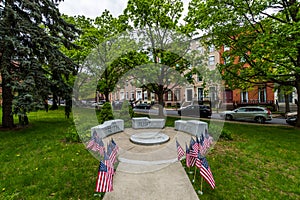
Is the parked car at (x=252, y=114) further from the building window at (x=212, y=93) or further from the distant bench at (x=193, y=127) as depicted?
the distant bench at (x=193, y=127)

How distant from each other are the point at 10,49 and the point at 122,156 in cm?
749

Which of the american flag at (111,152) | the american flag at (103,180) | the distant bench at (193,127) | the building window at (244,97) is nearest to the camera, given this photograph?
the american flag at (103,180)

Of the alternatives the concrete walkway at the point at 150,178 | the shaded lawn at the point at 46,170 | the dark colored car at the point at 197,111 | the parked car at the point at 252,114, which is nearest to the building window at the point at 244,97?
the dark colored car at the point at 197,111

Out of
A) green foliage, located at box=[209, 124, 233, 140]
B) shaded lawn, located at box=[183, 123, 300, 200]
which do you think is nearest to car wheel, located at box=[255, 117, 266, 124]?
shaded lawn, located at box=[183, 123, 300, 200]

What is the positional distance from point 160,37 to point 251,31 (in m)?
5.91

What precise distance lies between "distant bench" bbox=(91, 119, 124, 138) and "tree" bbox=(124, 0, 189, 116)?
15.3ft

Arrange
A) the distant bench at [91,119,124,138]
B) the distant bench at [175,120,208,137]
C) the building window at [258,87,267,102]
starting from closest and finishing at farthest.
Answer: the distant bench at [91,119,124,138], the distant bench at [175,120,208,137], the building window at [258,87,267,102]

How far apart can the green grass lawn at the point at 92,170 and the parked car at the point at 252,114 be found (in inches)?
282

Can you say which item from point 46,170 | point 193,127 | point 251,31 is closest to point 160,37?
point 251,31

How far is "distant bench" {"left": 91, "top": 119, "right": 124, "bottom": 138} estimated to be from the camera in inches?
267

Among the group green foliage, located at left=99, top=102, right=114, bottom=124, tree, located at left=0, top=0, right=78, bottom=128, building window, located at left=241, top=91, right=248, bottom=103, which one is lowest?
green foliage, located at left=99, top=102, right=114, bottom=124

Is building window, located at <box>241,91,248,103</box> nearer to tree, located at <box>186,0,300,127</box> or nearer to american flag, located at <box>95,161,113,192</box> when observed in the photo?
tree, located at <box>186,0,300,127</box>

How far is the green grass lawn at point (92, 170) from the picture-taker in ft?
10.4

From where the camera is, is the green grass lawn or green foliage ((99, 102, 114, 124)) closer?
the green grass lawn
